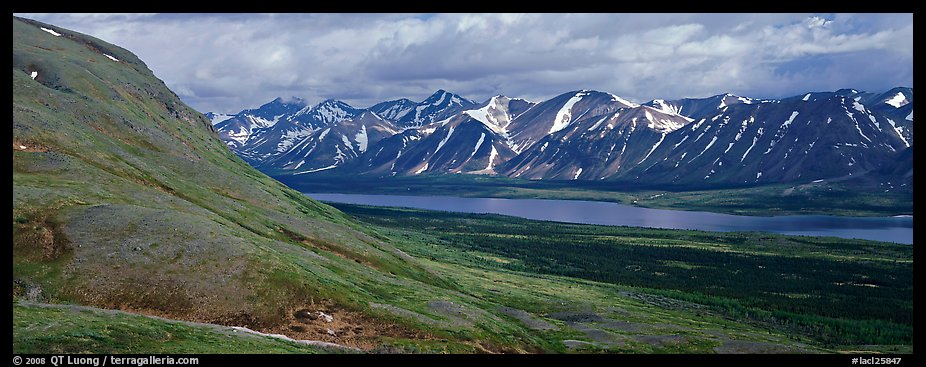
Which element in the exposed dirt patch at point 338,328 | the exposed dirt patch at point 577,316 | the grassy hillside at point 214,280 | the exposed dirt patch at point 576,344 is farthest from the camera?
the exposed dirt patch at point 577,316

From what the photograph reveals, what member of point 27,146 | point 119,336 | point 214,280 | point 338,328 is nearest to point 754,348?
point 338,328

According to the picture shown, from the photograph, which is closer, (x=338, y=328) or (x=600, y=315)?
(x=338, y=328)

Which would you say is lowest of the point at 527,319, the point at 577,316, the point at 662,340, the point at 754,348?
the point at 754,348

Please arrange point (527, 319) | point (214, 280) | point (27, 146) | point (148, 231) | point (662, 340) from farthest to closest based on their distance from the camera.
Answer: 1. point (527, 319)
2. point (27, 146)
3. point (662, 340)
4. point (148, 231)
5. point (214, 280)

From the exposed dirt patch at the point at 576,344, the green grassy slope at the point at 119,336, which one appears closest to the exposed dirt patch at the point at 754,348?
the exposed dirt patch at the point at 576,344

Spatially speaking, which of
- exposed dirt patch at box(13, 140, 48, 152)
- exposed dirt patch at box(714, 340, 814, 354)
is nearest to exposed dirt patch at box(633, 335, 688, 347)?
exposed dirt patch at box(714, 340, 814, 354)

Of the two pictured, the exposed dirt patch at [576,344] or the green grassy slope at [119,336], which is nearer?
the green grassy slope at [119,336]

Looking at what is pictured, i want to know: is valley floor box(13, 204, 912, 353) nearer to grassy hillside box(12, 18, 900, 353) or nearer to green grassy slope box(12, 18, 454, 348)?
grassy hillside box(12, 18, 900, 353)

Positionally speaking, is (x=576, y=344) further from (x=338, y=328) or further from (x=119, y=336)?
(x=119, y=336)

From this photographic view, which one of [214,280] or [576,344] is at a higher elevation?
[214,280]

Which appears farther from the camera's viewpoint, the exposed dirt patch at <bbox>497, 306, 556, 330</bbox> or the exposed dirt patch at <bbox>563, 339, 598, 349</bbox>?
the exposed dirt patch at <bbox>497, 306, 556, 330</bbox>

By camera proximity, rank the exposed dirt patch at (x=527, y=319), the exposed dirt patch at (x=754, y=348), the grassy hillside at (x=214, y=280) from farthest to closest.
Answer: the exposed dirt patch at (x=527, y=319)
the exposed dirt patch at (x=754, y=348)
the grassy hillside at (x=214, y=280)

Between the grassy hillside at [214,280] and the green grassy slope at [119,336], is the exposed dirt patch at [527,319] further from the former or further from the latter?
the green grassy slope at [119,336]
